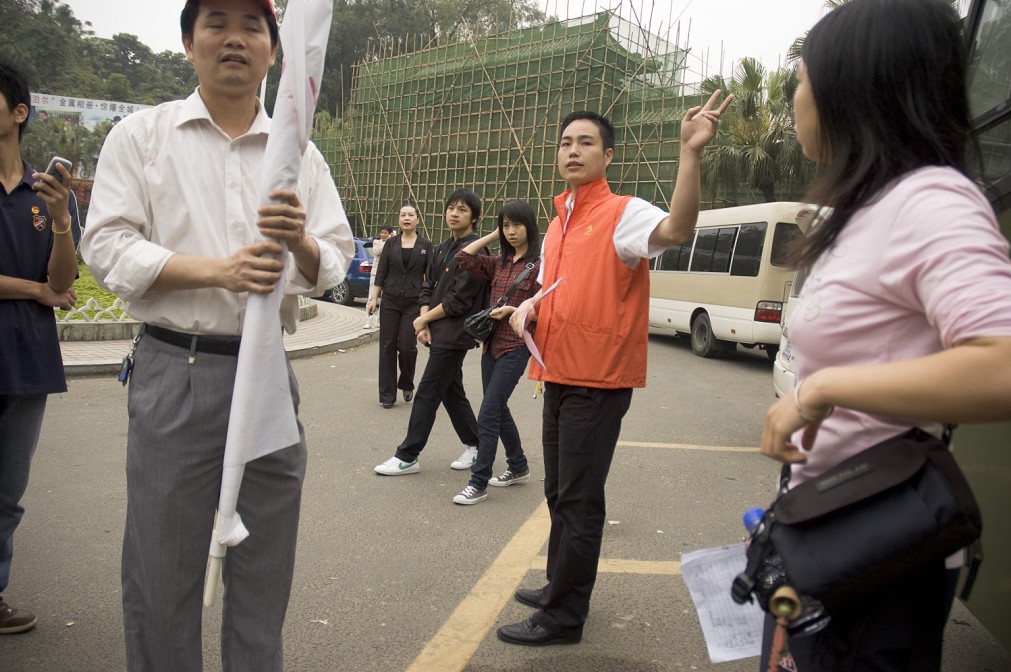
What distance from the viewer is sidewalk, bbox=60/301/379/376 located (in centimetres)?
786

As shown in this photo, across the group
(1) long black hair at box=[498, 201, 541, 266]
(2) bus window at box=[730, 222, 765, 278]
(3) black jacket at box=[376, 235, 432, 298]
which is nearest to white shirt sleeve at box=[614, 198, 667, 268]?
(1) long black hair at box=[498, 201, 541, 266]

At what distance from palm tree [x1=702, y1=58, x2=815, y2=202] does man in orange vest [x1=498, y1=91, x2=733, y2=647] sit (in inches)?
616

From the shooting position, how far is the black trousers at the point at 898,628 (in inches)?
49.8

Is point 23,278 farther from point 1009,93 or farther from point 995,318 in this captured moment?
point 1009,93

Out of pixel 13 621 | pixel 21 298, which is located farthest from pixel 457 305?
pixel 13 621

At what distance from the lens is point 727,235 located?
40.0 ft

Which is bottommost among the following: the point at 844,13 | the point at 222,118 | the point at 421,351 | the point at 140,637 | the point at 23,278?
the point at 421,351

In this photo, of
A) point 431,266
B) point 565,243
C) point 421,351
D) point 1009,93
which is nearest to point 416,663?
point 565,243

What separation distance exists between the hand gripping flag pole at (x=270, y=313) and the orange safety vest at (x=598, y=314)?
4.42ft

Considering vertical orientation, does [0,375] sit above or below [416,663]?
above

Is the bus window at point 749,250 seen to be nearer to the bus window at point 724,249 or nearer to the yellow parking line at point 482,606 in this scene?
the bus window at point 724,249

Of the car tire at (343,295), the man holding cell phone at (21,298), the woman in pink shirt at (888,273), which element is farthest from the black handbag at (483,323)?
the car tire at (343,295)

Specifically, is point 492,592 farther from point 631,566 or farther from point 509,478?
point 509,478

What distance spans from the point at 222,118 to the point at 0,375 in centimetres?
152
